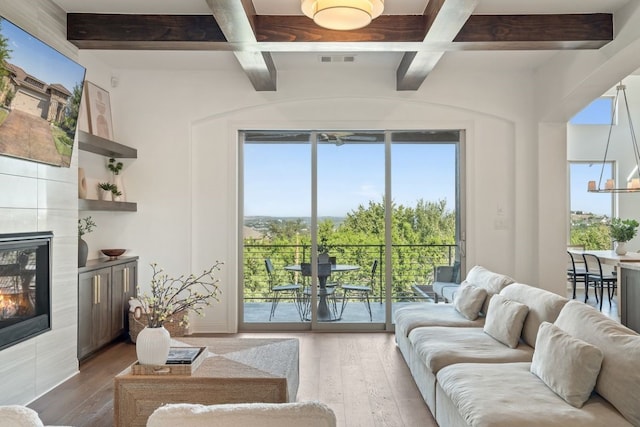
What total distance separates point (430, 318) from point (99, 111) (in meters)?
4.10

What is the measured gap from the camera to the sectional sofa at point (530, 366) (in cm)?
211

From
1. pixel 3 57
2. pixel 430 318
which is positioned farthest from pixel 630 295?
pixel 3 57

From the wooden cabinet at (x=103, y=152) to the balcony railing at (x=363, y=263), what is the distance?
1.52 m

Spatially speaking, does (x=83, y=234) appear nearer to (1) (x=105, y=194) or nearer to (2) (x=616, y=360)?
(1) (x=105, y=194)

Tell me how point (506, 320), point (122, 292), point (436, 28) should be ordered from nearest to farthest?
point (506, 320)
point (436, 28)
point (122, 292)

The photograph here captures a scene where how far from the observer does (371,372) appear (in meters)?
4.01

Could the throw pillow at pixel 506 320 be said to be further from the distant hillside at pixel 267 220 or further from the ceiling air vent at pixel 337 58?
the ceiling air vent at pixel 337 58

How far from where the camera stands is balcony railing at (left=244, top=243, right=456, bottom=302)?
5609 millimetres

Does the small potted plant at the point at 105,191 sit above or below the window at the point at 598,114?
below

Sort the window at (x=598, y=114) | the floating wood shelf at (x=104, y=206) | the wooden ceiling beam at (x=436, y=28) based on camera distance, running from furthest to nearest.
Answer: the window at (x=598, y=114)
the floating wood shelf at (x=104, y=206)
the wooden ceiling beam at (x=436, y=28)

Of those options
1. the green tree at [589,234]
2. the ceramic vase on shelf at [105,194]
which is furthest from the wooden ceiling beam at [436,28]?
the green tree at [589,234]

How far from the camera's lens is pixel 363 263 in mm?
5617

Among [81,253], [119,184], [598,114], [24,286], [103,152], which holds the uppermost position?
[598,114]

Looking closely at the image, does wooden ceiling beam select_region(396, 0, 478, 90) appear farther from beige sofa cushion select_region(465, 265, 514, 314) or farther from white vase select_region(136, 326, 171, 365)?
white vase select_region(136, 326, 171, 365)
